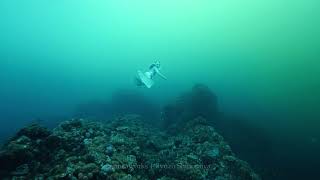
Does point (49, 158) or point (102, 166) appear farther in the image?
point (49, 158)

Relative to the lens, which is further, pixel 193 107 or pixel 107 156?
pixel 193 107

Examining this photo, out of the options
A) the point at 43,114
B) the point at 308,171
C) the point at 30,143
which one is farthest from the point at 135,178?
the point at 43,114

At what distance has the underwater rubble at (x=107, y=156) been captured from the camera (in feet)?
30.8

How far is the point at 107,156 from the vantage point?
10.3 metres

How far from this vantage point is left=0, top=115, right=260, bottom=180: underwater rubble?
9398mm

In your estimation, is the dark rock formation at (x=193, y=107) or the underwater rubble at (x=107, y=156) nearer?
the underwater rubble at (x=107, y=156)

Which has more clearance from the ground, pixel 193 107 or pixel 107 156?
pixel 193 107

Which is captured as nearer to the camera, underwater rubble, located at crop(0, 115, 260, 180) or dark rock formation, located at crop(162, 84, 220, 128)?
underwater rubble, located at crop(0, 115, 260, 180)

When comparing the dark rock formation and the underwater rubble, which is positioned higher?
the dark rock formation

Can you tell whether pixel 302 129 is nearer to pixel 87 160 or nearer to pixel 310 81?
pixel 87 160

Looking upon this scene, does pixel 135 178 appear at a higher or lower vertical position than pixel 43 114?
lower

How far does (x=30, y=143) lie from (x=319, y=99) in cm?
4447

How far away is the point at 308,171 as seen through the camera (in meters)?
22.2

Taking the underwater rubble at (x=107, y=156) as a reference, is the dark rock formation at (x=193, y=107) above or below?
above
